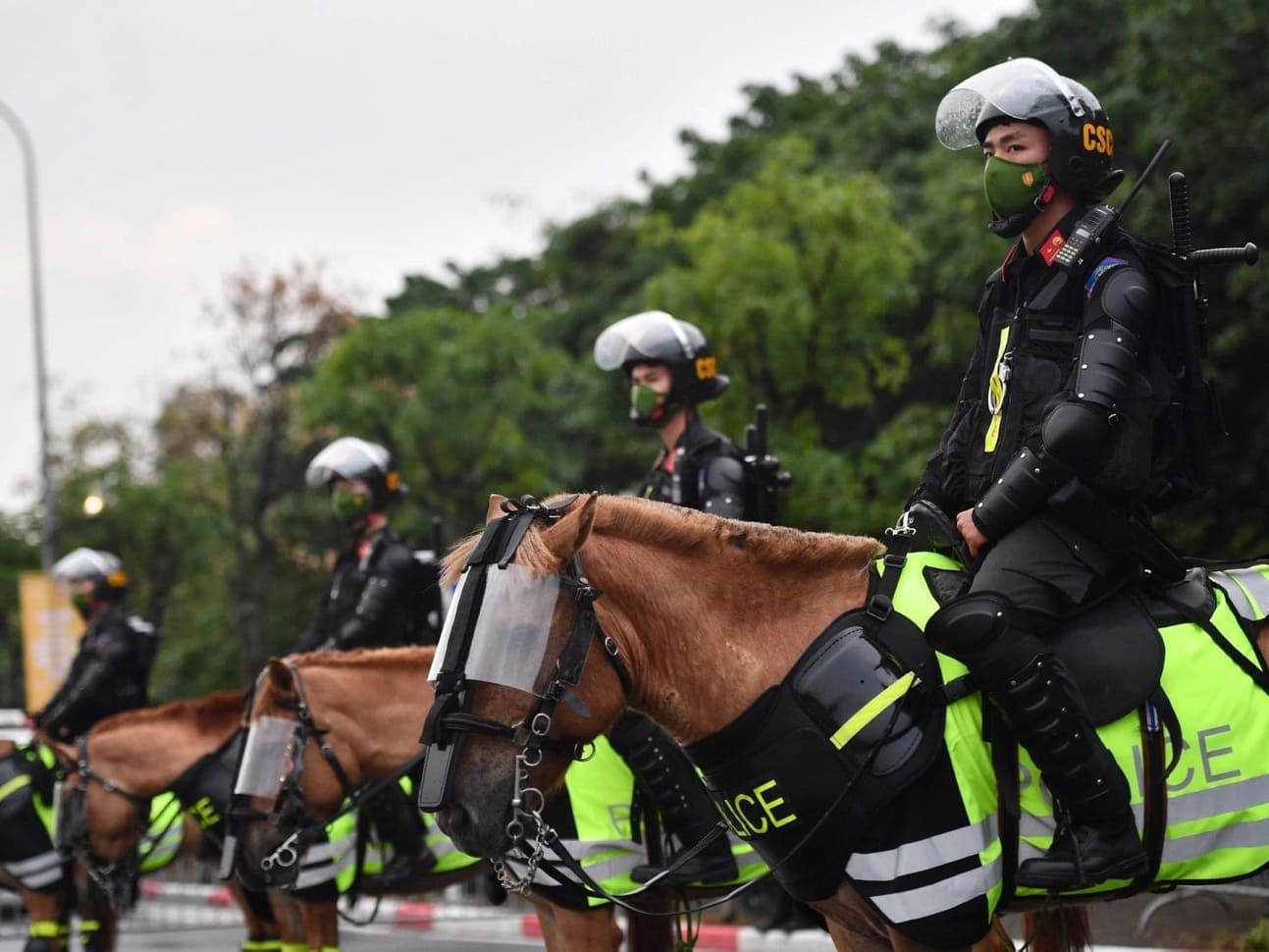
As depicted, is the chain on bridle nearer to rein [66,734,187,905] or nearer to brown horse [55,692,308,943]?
brown horse [55,692,308,943]

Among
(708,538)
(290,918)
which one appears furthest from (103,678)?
(708,538)

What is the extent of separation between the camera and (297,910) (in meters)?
9.48

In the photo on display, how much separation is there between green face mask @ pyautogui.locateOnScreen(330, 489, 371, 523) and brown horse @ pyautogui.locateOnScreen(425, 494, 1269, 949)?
19.5ft

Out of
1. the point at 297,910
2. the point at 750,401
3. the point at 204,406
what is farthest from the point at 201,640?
the point at 297,910

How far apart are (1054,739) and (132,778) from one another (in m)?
7.72

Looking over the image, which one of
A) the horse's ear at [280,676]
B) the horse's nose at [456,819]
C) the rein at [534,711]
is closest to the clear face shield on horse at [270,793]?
the horse's ear at [280,676]

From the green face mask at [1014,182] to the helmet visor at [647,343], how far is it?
139 inches

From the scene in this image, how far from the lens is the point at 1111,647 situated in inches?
190

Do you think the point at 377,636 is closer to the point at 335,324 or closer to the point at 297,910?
the point at 297,910

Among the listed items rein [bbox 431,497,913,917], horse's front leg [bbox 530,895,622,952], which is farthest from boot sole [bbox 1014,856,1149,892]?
horse's front leg [bbox 530,895,622,952]

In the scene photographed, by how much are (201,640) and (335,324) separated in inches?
367

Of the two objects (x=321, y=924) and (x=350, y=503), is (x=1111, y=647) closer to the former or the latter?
(x=321, y=924)

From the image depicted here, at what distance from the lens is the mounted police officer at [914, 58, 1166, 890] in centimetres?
463

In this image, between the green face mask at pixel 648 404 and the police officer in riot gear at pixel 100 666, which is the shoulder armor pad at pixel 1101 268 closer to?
the green face mask at pixel 648 404
